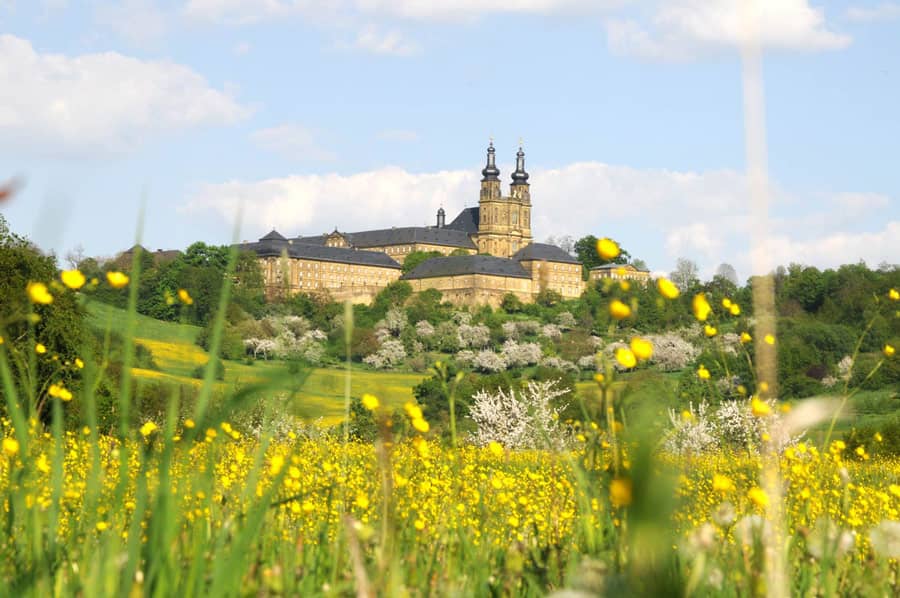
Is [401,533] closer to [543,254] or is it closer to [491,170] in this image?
[543,254]

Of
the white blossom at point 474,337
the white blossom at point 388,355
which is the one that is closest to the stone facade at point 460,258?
the white blossom at point 474,337

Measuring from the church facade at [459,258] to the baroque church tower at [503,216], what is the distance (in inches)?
5.6

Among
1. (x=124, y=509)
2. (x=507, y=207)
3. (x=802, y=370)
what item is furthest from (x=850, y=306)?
(x=124, y=509)

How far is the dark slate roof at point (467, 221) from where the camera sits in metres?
170

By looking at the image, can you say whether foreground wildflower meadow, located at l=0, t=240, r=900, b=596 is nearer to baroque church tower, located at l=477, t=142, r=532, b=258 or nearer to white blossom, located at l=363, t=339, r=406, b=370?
white blossom, located at l=363, t=339, r=406, b=370

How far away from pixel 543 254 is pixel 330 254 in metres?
27.5

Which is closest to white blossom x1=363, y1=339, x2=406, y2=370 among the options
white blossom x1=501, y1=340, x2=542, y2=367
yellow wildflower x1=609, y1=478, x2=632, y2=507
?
white blossom x1=501, y1=340, x2=542, y2=367

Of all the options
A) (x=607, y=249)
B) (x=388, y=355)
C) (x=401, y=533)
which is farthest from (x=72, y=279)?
(x=388, y=355)

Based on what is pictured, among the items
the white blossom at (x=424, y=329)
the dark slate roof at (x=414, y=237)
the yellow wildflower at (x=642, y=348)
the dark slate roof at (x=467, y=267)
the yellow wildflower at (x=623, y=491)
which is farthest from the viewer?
the dark slate roof at (x=414, y=237)

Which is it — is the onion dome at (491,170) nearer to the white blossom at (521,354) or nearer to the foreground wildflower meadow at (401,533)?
the white blossom at (521,354)

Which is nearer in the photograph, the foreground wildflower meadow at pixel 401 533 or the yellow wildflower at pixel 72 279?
the foreground wildflower meadow at pixel 401 533

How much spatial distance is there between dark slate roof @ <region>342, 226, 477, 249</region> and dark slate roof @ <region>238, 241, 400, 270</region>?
11.4m

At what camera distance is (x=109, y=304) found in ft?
10.2

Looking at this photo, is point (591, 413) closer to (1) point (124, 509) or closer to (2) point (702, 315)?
(2) point (702, 315)
